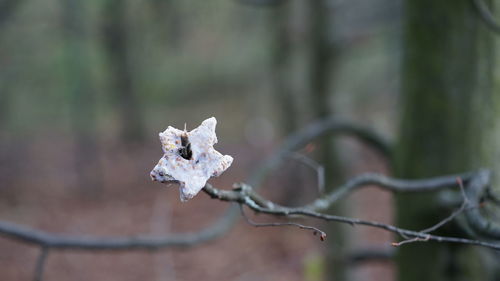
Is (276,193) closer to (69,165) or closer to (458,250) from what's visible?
(69,165)

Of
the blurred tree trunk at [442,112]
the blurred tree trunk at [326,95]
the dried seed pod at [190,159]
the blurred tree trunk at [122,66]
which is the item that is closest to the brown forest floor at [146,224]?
the blurred tree trunk at [326,95]

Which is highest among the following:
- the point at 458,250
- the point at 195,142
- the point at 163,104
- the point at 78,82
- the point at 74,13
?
the point at 163,104

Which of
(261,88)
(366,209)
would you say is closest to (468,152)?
(366,209)

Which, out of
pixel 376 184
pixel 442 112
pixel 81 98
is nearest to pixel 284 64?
pixel 81 98

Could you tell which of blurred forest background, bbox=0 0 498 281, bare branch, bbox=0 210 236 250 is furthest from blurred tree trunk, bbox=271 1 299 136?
bare branch, bbox=0 210 236 250

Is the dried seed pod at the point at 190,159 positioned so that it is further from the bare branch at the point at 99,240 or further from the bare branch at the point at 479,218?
the bare branch at the point at 99,240
